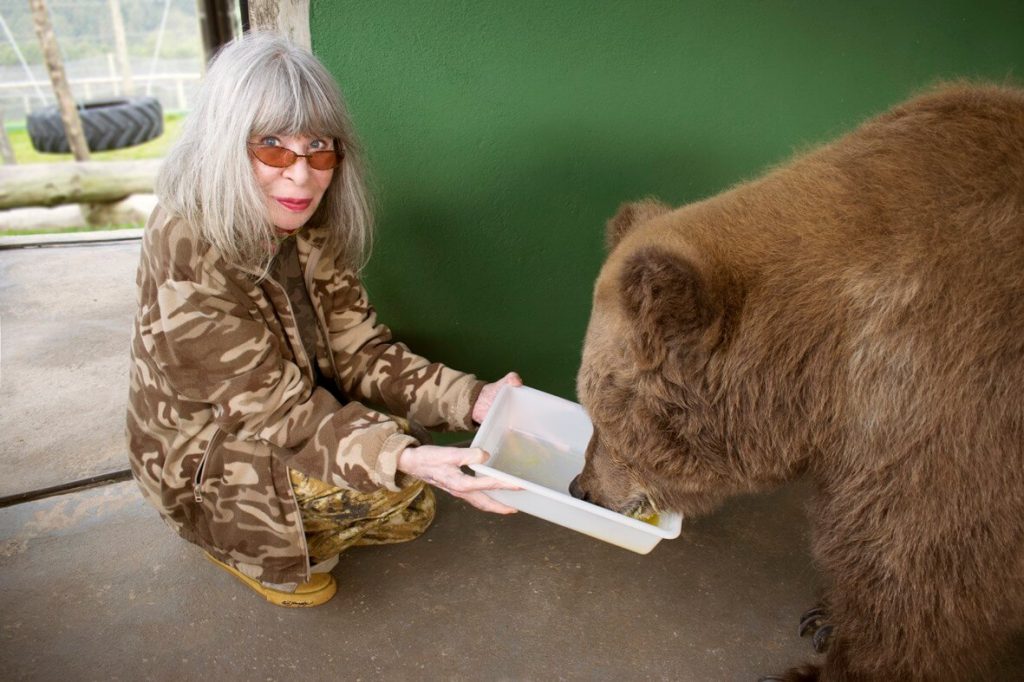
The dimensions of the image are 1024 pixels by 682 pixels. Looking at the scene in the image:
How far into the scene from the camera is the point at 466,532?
307cm

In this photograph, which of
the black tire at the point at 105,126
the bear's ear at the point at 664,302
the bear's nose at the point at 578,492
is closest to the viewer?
the bear's ear at the point at 664,302

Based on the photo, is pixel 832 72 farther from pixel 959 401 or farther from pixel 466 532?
pixel 466 532

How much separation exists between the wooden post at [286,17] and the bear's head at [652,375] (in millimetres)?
1272

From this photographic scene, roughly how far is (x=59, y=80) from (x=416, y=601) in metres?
11.3

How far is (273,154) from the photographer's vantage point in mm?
2125

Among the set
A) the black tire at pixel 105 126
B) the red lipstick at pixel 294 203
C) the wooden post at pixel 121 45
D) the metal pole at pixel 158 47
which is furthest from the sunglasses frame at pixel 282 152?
the wooden post at pixel 121 45

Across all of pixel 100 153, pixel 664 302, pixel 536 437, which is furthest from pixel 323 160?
pixel 100 153

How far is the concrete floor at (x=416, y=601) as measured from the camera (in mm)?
2469

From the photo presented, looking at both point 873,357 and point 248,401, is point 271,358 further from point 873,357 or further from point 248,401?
point 873,357

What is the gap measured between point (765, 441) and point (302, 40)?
201 centimetres

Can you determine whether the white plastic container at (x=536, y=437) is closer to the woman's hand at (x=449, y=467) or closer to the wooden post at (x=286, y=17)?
the woman's hand at (x=449, y=467)

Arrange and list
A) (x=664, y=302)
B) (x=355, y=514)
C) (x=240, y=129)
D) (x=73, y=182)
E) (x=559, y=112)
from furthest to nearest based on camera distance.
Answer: (x=73, y=182), (x=559, y=112), (x=355, y=514), (x=240, y=129), (x=664, y=302)

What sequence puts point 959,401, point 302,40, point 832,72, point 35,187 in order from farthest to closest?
point 35,187 < point 832,72 < point 302,40 < point 959,401

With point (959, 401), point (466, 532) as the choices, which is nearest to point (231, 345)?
point (466, 532)
